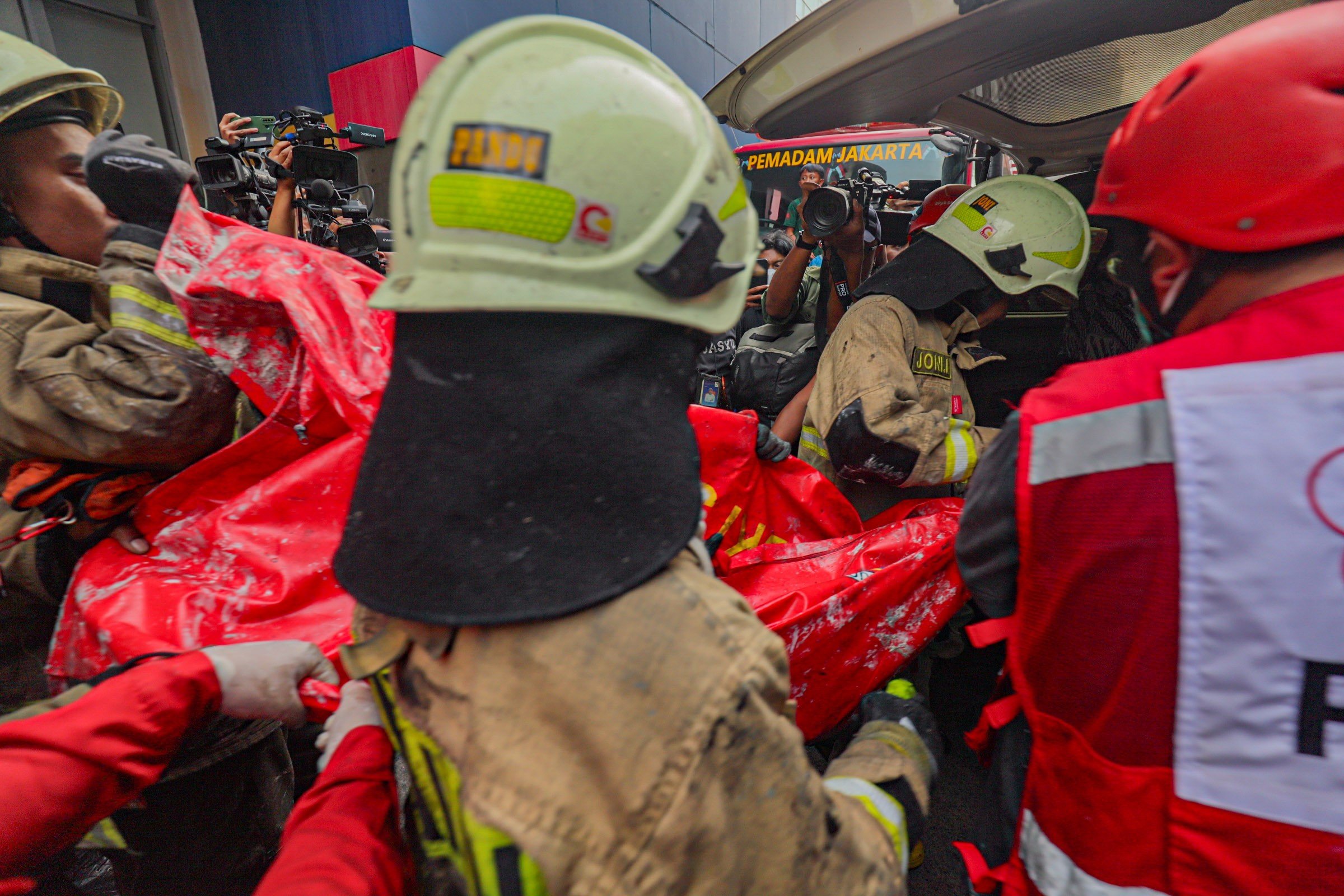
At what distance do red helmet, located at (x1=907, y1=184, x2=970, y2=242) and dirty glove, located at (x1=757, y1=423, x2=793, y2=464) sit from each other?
2.03 m

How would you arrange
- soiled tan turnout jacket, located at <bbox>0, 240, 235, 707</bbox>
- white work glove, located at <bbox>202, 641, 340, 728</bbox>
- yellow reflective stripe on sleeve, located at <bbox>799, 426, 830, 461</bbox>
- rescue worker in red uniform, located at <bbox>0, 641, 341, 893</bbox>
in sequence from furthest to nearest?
yellow reflective stripe on sleeve, located at <bbox>799, 426, 830, 461</bbox> → soiled tan turnout jacket, located at <bbox>0, 240, 235, 707</bbox> → white work glove, located at <bbox>202, 641, 340, 728</bbox> → rescue worker in red uniform, located at <bbox>0, 641, 341, 893</bbox>

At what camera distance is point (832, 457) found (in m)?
2.02

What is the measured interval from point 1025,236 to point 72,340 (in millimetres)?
2795

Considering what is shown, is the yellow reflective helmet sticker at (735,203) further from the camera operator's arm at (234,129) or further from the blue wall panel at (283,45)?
the blue wall panel at (283,45)

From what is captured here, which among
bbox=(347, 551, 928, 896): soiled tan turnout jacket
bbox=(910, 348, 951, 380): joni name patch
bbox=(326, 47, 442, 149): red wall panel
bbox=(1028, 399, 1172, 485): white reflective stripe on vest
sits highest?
bbox=(326, 47, 442, 149): red wall panel

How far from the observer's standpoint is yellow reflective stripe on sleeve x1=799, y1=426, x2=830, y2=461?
90.2 inches

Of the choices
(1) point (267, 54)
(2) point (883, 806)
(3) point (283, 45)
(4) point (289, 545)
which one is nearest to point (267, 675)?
(4) point (289, 545)

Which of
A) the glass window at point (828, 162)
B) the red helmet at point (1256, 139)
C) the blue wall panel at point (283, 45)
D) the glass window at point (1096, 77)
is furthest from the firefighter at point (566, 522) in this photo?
the blue wall panel at point (283, 45)

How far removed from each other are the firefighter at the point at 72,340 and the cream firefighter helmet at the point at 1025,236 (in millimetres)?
2386

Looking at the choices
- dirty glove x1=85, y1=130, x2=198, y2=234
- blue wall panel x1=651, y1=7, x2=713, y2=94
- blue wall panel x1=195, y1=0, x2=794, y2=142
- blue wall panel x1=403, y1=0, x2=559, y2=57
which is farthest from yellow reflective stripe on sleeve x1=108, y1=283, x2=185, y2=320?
blue wall panel x1=651, y1=7, x2=713, y2=94

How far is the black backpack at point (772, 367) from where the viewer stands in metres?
3.12

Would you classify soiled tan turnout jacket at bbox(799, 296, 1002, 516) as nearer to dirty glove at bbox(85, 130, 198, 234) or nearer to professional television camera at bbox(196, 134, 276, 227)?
dirty glove at bbox(85, 130, 198, 234)

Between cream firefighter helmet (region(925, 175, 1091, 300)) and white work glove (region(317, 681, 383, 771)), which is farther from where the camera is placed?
cream firefighter helmet (region(925, 175, 1091, 300))

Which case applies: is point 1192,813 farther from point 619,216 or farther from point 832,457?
point 832,457
